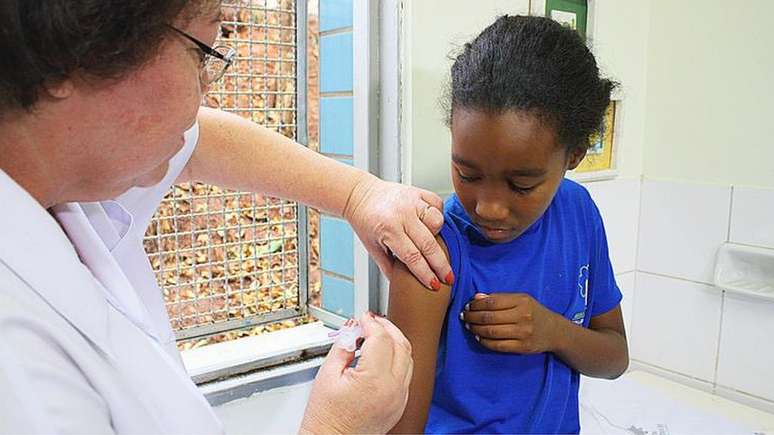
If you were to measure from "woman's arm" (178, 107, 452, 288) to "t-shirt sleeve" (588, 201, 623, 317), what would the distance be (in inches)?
13.6

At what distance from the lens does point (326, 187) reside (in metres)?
1.17

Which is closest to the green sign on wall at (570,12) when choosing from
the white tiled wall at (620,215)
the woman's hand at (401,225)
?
the white tiled wall at (620,215)

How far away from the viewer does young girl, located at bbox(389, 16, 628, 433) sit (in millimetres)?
1010

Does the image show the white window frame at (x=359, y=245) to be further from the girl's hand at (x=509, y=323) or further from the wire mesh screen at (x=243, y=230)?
the girl's hand at (x=509, y=323)

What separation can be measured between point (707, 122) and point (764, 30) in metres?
0.30

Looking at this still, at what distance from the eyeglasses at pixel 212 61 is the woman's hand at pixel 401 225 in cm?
43

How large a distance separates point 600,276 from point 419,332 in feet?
1.44

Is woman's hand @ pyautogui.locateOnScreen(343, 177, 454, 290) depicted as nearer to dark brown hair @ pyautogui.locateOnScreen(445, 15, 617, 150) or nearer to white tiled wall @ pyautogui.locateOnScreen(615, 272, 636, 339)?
dark brown hair @ pyautogui.locateOnScreen(445, 15, 617, 150)

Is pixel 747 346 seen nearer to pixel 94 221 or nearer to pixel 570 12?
pixel 570 12

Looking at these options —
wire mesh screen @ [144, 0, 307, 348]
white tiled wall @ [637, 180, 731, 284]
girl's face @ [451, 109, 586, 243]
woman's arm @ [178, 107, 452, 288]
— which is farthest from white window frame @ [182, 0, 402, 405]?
white tiled wall @ [637, 180, 731, 284]

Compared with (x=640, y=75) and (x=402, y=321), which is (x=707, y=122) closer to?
(x=640, y=75)

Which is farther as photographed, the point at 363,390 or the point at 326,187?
the point at 326,187

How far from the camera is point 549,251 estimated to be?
1157mm

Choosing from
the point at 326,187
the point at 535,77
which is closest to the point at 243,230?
the point at 326,187
